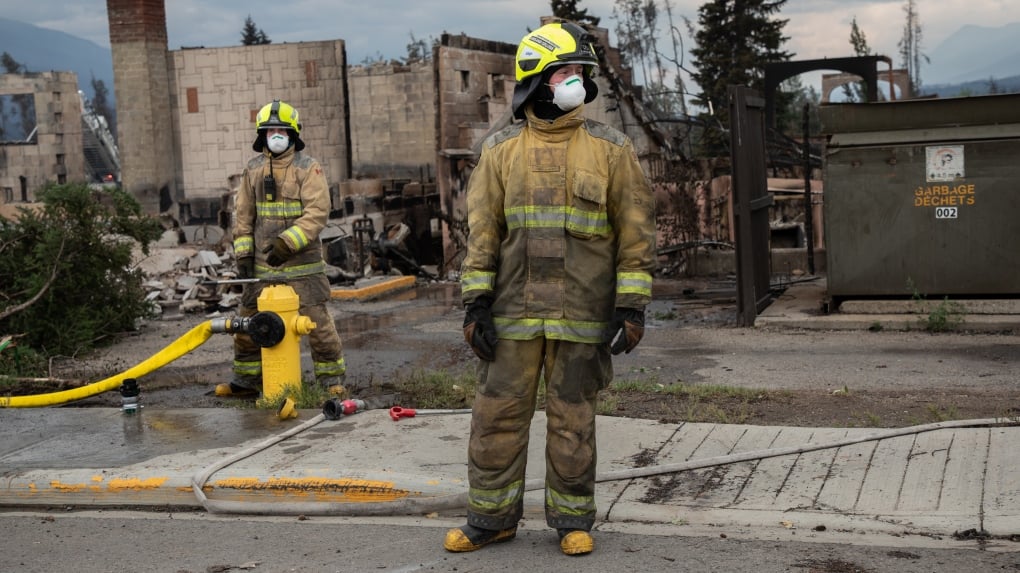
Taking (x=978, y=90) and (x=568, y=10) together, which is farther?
(x=978, y=90)

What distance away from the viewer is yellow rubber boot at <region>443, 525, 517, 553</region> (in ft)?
15.6

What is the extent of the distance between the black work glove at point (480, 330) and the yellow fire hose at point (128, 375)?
351 cm

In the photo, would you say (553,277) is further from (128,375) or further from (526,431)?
(128,375)

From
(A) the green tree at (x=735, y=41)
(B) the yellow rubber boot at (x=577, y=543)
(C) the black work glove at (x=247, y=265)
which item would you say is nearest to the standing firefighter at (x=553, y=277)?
(B) the yellow rubber boot at (x=577, y=543)

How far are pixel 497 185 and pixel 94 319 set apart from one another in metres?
7.68

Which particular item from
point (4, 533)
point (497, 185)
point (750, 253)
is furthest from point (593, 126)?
point (750, 253)

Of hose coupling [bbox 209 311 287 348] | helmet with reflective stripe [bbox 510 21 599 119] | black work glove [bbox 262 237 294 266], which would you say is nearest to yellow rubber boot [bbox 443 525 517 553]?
helmet with reflective stripe [bbox 510 21 599 119]

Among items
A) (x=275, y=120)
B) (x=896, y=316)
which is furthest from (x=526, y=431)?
(x=896, y=316)

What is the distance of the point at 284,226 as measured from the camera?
834 centimetres

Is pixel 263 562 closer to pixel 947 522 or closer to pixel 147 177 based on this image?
pixel 947 522

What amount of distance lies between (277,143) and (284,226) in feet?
1.94

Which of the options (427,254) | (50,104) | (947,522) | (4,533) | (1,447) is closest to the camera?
(947,522)

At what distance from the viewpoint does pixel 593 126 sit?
4809mm

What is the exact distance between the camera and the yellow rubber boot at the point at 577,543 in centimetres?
462
